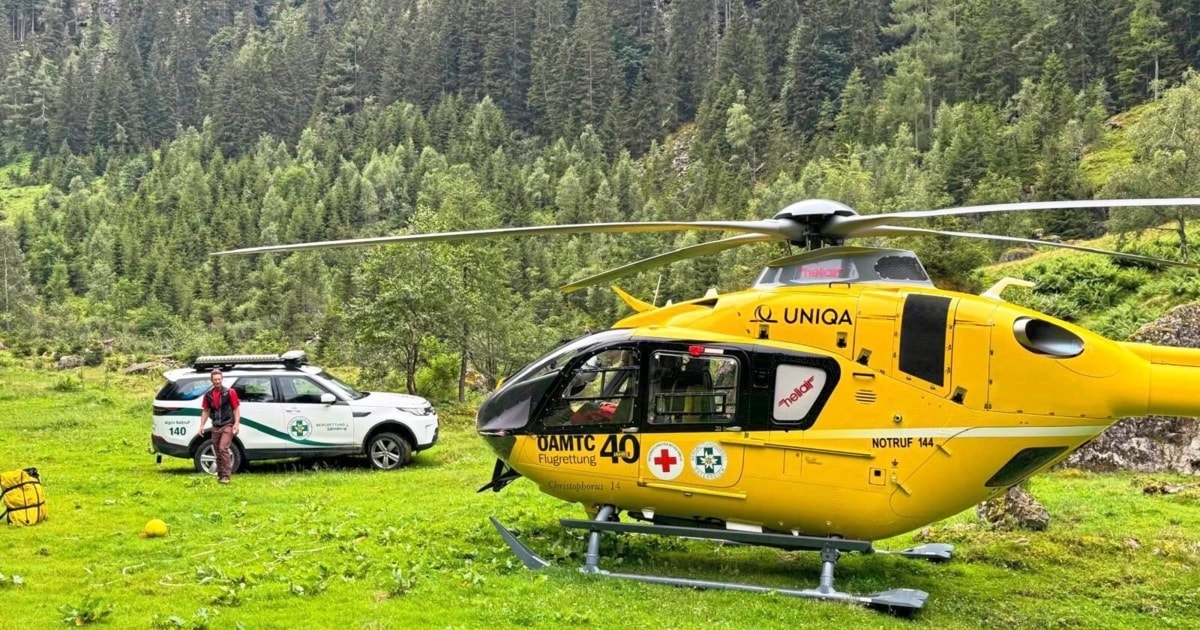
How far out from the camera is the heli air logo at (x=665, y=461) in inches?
372

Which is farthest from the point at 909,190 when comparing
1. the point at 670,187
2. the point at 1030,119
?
the point at 670,187

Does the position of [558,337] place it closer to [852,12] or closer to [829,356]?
[829,356]

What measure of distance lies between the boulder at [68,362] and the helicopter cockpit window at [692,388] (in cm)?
3862

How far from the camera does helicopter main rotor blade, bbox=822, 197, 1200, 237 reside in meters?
6.65

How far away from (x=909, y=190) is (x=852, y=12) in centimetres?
5972

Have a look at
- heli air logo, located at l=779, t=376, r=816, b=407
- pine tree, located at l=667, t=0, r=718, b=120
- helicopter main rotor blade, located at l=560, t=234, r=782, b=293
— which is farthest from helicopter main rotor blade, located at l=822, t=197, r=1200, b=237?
pine tree, located at l=667, t=0, r=718, b=120

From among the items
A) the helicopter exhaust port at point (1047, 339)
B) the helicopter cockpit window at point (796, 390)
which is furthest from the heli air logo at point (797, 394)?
the helicopter exhaust port at point (1047, 339)

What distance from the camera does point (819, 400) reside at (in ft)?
29.6

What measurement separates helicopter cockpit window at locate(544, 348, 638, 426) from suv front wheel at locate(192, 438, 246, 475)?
8.29 meters

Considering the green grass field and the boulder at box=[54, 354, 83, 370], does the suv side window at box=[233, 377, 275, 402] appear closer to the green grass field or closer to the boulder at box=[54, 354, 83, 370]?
the green grass field

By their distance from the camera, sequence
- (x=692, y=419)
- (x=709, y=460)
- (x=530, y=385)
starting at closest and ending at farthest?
(x=709, y=460)
(x=692, y=419)
(x=530, y=385)

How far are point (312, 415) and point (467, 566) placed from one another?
7.82m

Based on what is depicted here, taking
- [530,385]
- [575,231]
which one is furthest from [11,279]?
[575,231]

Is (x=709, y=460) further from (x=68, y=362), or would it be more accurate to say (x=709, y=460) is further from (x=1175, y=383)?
(x=68, y=362)
